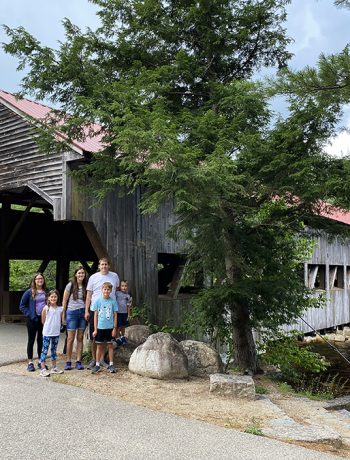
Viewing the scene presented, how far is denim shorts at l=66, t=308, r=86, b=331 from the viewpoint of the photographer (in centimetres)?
730

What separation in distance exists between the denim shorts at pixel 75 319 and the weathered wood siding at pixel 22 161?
3236 mm

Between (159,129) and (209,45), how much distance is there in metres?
3.26

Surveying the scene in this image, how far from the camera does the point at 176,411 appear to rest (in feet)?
18.1

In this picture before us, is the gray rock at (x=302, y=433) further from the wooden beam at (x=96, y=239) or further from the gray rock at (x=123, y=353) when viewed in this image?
the wooden beam at (x=96, y=239)

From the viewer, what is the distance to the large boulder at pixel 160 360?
7090 mm

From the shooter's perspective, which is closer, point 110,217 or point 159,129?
point 159,129

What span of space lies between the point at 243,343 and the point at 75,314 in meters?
3.31

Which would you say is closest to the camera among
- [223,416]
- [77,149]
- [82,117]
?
[223,416]

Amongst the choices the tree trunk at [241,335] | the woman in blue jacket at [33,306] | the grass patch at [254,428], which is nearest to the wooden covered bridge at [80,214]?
the tree trunk at [241,335]

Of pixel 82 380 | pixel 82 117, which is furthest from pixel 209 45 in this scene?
pixel 82 380

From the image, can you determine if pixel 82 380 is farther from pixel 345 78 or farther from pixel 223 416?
pixel 345 78

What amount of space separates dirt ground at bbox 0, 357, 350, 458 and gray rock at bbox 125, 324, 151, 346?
42.1 inches

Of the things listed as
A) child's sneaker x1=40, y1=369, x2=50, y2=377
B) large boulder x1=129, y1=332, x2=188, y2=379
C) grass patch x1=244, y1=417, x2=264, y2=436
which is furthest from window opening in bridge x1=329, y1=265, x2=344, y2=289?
grass patch x1=244, y1=417, x2=264, y2=436

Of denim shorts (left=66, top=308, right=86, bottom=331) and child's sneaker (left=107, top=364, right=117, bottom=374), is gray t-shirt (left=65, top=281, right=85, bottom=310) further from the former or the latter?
child's sneaker (left=107, top=364, right=117, bottom=374)
